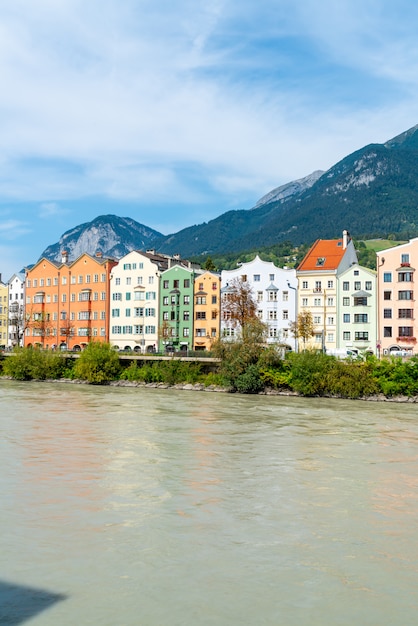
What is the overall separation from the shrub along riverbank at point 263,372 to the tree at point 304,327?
14378mm

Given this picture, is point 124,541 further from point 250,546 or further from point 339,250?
point 339,250

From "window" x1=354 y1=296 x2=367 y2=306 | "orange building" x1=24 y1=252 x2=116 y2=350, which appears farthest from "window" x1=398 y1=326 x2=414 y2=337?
"orange building" x1=24 y1=252 x2=116 y2=350

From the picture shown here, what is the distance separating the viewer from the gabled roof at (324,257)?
7750 centimetres

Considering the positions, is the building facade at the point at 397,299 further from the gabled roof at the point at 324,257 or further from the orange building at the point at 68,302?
the orange building at the point at 68,302

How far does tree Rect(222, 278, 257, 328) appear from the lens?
250 ft

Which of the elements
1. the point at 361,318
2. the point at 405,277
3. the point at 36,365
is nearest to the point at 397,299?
the point at 405,277

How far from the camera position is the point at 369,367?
5319cm

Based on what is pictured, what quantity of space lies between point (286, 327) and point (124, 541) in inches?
2586

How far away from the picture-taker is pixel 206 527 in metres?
15.5

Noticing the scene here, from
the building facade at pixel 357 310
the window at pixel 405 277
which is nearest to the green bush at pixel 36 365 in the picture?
the building facade at pixel 357 310

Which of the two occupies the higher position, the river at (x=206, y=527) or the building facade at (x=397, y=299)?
the building facade at (x=397, y=299)

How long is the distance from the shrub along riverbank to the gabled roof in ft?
73.2

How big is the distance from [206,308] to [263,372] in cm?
2796

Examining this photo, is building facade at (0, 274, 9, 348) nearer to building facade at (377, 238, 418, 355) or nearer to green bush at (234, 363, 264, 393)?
building facade at (377, 238, 418, 355)
